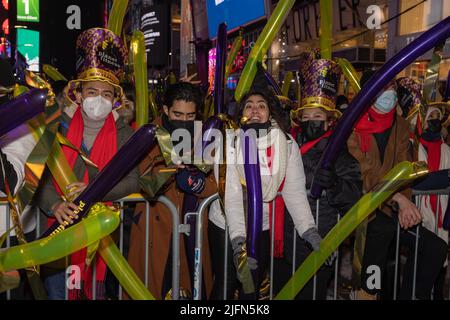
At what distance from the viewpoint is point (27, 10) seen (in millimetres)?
18266

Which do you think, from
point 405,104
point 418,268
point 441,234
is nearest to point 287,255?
point 418,268

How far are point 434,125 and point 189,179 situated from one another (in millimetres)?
2379

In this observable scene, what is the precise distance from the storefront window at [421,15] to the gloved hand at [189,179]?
279 inches

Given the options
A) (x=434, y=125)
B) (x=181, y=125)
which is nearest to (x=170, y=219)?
(x=181, y=125)

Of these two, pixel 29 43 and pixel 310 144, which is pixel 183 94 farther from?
pixel 29 43

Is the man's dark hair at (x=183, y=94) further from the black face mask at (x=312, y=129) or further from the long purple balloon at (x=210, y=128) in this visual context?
the black face mask at (x=312, y=129)

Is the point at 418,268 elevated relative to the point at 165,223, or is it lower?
lower

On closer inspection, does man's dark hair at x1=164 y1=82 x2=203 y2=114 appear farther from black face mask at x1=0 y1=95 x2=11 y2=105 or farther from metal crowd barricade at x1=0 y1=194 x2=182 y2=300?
black face mask at x1=0 y1=95 x2=11 y2=105

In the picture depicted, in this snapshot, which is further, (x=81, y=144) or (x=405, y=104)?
(x=405, y=104)

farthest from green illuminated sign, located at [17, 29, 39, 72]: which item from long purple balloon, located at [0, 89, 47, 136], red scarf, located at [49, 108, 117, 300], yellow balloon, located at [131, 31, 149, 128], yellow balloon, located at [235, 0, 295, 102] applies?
long purple balloon, located at [0, 89, 47, 136]

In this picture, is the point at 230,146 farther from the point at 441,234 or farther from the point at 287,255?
the point at 441,234

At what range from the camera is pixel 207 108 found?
4.27m
